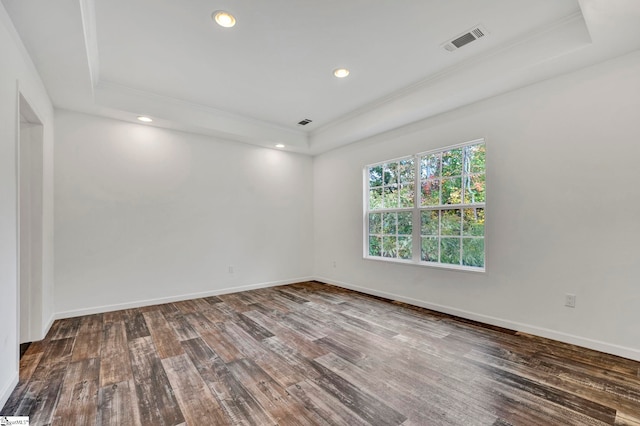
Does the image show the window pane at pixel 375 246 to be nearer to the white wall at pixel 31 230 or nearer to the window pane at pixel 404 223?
the window pane at pixel 404 223

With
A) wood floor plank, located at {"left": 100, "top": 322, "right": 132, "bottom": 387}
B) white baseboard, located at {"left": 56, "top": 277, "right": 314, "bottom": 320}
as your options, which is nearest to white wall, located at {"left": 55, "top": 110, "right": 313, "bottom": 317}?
white baseboard, located at {"left": 56, "top": 277, "right": 314, "bottom": 320}

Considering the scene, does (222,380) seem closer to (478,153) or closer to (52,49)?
(52,49)

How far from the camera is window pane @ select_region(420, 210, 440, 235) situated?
3.88 m

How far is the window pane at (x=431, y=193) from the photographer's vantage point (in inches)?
153

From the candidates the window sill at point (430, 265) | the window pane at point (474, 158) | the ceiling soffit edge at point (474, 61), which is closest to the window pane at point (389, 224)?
the window sill at point (430, 265)

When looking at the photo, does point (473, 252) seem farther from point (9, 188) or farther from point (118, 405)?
point (9, 188)

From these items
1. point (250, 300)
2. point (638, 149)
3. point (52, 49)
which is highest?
point (52, 49)

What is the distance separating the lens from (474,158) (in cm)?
354

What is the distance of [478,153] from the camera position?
11.5ft

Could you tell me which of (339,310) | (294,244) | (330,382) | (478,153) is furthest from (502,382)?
(294,244)

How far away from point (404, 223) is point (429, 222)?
0.43 metres

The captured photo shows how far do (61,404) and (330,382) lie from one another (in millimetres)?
1776

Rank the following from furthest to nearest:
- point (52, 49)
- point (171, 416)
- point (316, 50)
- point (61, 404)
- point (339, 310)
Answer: point (339, 310)
point (316, 50)
point (52, 49)
point (61, 404)
point (171, 416)

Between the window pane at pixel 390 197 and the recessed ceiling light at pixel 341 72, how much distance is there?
1.93 metres
